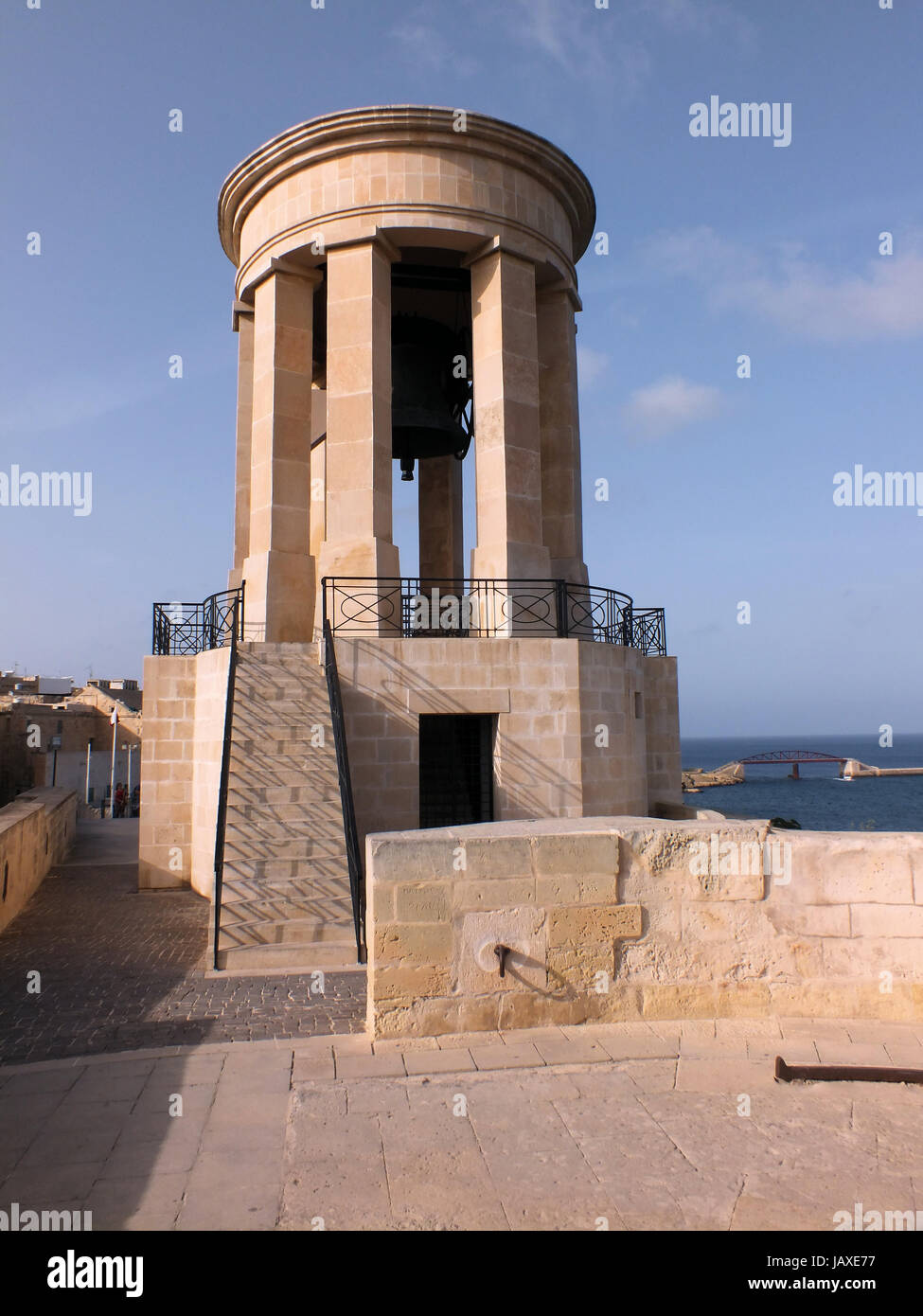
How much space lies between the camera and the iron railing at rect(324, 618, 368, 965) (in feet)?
30.6

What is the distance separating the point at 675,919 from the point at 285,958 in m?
4.56

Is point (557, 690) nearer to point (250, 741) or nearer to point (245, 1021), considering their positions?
point (250, 741)

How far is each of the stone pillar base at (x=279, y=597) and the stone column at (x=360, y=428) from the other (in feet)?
3.40

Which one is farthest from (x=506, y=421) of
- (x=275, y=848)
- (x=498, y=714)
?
(x=275, y=848)

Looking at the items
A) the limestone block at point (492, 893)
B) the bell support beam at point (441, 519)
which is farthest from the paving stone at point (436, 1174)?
the bell support beam at point (441, 519)

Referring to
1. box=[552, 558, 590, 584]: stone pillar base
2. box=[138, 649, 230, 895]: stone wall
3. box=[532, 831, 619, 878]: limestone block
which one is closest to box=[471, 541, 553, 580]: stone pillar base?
box=[552, 558, 590, 584]: stone pillar base

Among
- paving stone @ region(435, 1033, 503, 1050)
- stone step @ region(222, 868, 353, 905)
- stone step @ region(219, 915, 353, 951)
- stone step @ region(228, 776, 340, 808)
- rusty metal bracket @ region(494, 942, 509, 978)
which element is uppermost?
stone step @ region(228, 776, 340, 808)

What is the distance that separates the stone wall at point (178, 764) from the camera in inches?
519

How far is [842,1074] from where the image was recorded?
4.99 metres

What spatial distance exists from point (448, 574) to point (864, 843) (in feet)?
49.7

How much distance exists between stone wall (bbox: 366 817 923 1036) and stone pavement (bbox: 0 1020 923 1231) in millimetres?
183

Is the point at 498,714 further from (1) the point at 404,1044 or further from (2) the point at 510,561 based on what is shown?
(1) the point at 404,1044

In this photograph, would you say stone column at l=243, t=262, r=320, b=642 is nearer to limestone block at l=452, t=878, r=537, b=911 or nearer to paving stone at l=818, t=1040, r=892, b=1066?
limestone block at l=452, t=878, r=537, b=911

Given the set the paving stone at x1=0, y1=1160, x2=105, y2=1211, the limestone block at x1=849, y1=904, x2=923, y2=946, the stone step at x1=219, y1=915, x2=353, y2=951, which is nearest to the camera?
the paving stone at x1=0, y1=1160, x2=105, y2=1211
